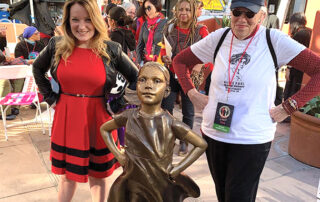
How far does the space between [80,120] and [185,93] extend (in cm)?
80

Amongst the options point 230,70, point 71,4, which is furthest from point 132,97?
point 71,4

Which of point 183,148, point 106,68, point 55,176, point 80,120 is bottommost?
point 55,176

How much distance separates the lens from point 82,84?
6.25ft

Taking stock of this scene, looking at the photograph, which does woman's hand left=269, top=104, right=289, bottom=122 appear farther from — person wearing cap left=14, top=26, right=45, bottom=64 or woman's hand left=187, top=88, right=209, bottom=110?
person wearing cap left=14, top=26, right=45, bottom=64

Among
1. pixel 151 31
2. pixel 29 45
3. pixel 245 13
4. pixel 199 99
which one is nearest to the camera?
pixel 245 13

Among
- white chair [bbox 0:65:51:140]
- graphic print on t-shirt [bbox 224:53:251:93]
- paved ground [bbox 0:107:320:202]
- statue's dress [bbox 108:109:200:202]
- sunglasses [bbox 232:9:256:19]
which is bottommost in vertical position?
paved ground [bbox 0:107:320:202]

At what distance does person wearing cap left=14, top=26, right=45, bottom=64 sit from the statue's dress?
499 centimetres

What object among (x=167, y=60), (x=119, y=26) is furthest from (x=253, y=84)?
(x=119, y=26)

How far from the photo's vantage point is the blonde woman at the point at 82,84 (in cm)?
188

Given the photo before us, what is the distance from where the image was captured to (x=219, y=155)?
1814mm

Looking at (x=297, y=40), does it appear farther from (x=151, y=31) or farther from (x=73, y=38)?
(x=73, y=38)

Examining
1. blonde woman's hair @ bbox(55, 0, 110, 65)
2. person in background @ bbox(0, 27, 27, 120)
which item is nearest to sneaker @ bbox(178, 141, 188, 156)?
blonde woman's hair @ bbox(55, 0, 110, 65)

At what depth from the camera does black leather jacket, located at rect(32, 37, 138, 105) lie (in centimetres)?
198

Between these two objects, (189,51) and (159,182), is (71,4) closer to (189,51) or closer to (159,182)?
(189,51)
